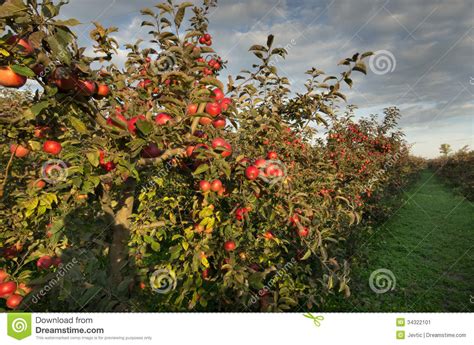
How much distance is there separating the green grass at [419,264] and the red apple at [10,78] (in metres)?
4.48

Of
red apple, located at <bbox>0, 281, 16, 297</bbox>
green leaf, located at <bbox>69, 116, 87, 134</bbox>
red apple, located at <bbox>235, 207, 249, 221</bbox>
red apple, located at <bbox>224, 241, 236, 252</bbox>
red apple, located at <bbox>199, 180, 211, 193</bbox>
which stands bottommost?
red apple, located at <bbox>0, 281, 16, 297</bbox>

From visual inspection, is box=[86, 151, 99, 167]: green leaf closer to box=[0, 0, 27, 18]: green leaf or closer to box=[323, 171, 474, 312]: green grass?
box=[0, 0, 27, 18]: green leaf

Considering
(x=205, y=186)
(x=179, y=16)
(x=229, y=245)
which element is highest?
(x=179, y=16)

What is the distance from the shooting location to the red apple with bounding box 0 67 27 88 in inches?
53.6

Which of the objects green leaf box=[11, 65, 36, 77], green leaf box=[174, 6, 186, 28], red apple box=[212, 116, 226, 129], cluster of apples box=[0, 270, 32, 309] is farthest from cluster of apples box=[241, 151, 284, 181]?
cluster of apples box=[0, 270, 32, 309]

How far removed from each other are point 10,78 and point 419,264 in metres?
7.40

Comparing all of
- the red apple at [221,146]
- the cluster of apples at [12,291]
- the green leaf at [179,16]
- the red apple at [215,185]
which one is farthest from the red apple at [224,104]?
the cluster of apples at [12,291]

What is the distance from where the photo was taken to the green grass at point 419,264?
4617 mm

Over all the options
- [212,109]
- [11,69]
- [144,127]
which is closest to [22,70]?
[11,69]

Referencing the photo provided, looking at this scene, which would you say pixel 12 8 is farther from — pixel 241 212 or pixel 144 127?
pixel 241 212

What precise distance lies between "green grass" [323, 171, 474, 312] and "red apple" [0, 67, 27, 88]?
4475 millimetres

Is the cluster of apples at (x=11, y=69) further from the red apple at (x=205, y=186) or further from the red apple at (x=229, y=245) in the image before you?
the red apple at (x=229, y=245)

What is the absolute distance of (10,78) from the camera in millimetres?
1383
